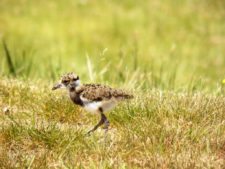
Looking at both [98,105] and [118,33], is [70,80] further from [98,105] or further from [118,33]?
[118,33]

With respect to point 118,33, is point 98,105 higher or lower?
higher

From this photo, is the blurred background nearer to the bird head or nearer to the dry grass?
the dry grass

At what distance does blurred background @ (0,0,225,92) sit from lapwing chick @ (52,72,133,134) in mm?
8641

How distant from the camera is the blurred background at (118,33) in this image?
694 inches

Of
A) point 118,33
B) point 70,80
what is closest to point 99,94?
point 70,80

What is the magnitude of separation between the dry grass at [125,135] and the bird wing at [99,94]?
1.53ft

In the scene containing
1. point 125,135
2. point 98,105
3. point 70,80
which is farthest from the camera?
point 125,135

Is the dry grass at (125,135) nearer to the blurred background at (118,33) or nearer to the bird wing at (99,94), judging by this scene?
the bird wing at (99,94)

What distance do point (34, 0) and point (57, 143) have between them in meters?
12.4

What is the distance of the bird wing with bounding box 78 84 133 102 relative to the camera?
773 centimetres

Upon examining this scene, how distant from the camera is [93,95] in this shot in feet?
25.4

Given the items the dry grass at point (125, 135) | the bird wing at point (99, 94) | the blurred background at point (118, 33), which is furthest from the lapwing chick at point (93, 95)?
the blurred background at point (118, 33)

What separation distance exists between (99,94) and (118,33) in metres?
11.3

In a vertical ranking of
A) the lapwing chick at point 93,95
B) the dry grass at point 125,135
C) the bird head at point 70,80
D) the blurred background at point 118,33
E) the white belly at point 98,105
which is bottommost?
the blurred background at point 118,33
